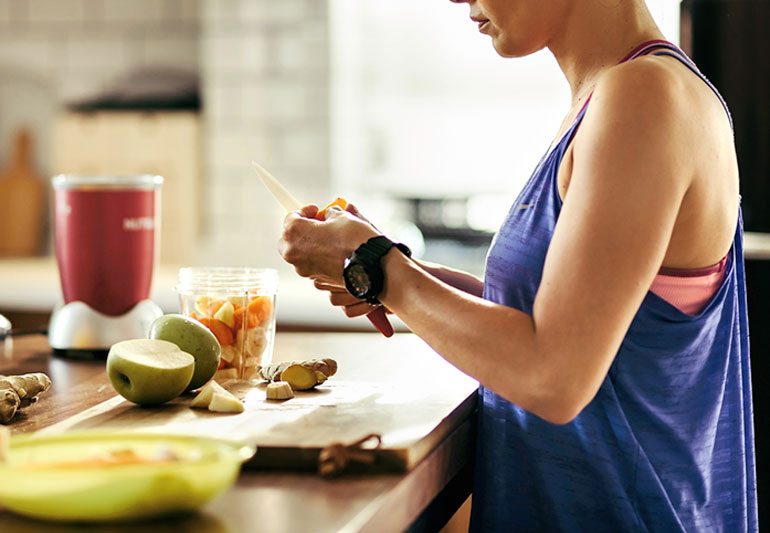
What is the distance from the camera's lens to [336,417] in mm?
1033

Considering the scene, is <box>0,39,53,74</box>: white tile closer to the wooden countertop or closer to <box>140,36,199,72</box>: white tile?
<box>140,36,199,72</box>: white tile

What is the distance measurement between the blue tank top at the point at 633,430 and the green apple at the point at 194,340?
329mm

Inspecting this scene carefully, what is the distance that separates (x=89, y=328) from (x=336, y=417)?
635 millimetres

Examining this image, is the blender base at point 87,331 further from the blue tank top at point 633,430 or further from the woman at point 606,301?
the blue tank top at point 633,430

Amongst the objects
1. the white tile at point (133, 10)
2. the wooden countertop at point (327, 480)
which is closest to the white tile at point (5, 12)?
the white tile at point (133, 10)

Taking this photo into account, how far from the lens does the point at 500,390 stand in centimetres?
95

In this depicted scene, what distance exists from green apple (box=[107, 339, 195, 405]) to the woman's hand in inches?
6.5

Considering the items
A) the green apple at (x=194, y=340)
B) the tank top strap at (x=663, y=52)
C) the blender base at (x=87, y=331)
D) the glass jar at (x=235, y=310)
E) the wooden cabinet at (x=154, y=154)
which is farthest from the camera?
the wooden cabinet at (x=154, y=154)

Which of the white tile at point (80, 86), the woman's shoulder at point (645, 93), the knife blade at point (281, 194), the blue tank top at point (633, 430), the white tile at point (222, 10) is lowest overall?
the blue tank top at point (633, 430)

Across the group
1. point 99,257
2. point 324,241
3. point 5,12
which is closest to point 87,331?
point 99,257

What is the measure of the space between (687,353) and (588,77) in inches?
13.0

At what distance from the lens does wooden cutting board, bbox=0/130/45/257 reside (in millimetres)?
3646

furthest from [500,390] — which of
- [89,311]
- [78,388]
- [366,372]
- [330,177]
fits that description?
[330,177]

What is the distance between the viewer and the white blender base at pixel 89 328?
152 cm
